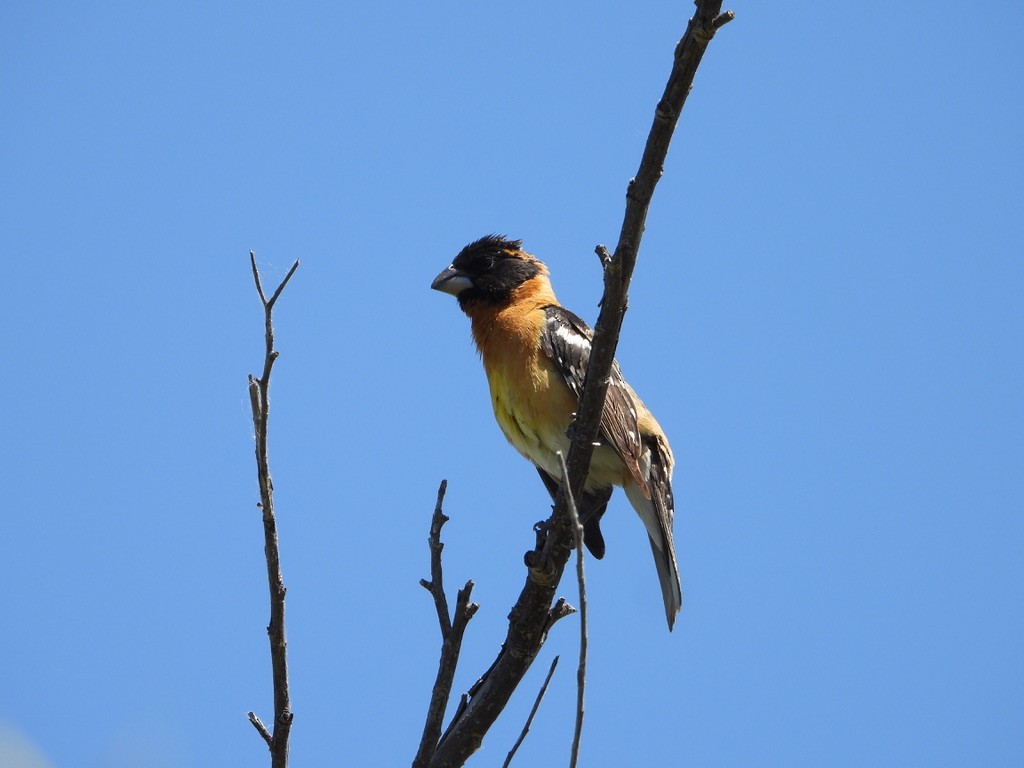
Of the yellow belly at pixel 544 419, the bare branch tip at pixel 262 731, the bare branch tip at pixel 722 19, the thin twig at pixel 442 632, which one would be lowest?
the bare branch tip at pixel 262 731

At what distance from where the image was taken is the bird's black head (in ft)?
21.6

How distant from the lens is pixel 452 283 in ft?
22.0

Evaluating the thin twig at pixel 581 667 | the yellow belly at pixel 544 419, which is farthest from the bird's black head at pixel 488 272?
the thin twig at pixel 581 667

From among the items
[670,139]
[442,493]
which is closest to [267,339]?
[442,493]

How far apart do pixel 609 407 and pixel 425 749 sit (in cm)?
234

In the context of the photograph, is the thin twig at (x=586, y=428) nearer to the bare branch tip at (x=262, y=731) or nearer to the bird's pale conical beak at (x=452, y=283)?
the bare branch tip at (x=262, y=731)

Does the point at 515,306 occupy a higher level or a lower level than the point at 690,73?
higher

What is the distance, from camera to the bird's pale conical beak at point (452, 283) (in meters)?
6.69

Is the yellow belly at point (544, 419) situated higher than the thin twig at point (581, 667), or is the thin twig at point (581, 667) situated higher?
the yellow belly at point (544, 419)

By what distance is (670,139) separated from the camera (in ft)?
10.8

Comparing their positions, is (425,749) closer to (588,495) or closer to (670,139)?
(670,139)

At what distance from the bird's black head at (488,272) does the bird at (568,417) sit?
7.4 inches

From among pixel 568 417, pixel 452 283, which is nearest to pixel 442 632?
pixel 568 417

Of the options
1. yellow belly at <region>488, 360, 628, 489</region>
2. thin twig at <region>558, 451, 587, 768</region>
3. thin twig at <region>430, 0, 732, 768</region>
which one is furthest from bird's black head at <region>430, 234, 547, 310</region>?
thin twig at <region>558, 451, 587, 768</region>
